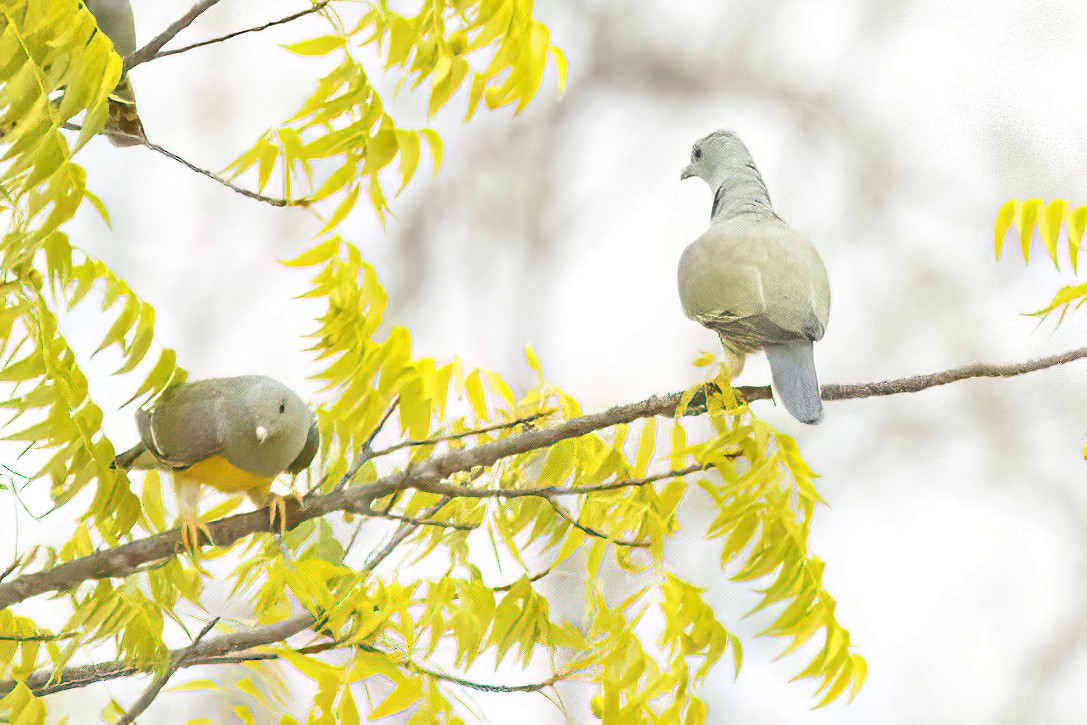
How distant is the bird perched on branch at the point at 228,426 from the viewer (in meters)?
0.85

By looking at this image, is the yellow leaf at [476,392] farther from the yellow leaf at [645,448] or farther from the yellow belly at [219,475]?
the yellow belly at [219,475]

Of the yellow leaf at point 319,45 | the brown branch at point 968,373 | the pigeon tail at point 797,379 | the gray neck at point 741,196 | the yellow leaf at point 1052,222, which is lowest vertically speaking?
the yellow leaf at point 319,45

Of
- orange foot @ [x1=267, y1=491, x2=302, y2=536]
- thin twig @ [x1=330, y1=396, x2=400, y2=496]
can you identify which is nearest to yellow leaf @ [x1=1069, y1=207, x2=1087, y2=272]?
thin twig @ [x1=330, y1=396, x2=400, y2=496]

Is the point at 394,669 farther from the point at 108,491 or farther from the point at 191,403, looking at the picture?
the point at 191,403

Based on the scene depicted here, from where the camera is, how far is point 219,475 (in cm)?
91

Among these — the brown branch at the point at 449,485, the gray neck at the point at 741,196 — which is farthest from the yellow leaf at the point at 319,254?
the gray neck at the point at 741,196

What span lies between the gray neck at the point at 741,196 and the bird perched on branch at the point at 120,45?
552mm

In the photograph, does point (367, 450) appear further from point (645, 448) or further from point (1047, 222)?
point (1047, 222)

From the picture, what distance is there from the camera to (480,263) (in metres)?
2.13

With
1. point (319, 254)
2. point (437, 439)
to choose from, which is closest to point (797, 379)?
point (437, 439)

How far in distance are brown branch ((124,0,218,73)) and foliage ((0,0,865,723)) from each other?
0.36ft

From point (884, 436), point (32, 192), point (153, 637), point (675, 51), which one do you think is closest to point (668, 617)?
point (153, 637)

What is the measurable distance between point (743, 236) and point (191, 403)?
0.50 meters

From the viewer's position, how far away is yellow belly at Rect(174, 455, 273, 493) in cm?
90
